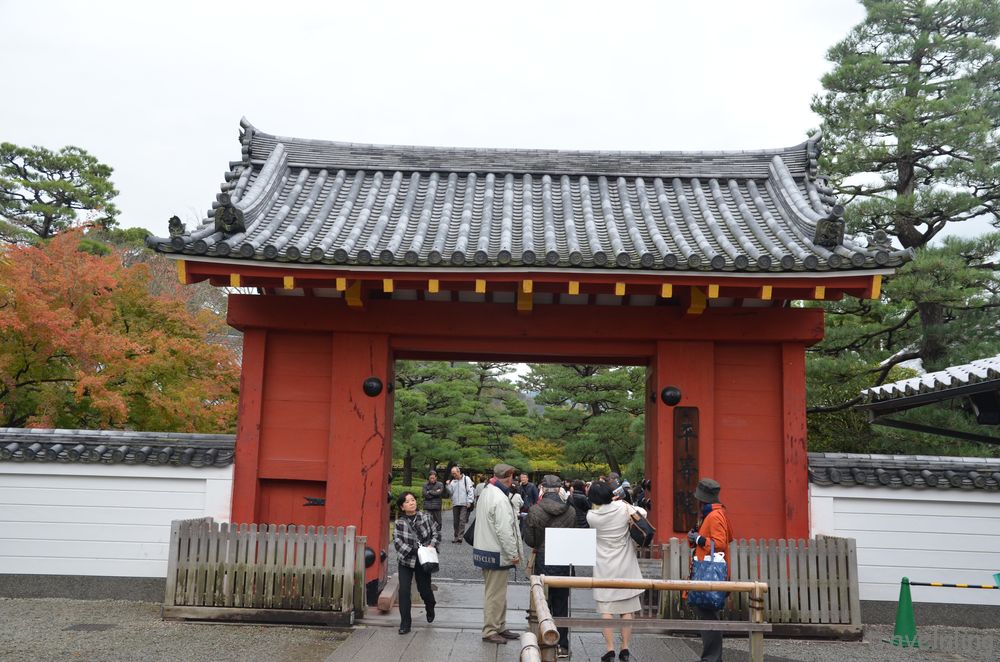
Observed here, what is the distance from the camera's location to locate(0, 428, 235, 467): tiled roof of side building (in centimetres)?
930

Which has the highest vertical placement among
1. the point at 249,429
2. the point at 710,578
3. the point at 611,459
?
the point at 249,429

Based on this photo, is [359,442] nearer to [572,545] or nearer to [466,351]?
[466,351]

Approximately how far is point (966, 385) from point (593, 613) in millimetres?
4898

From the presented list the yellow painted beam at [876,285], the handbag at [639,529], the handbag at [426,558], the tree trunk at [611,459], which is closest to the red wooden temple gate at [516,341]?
the yellow painted beam at [876,285]

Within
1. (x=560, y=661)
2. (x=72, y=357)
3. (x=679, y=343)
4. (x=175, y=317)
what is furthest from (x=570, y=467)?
(x=560, y=661)

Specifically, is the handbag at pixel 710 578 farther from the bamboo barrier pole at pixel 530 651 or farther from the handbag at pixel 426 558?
the bamboo barrier pole at pixel 530 651

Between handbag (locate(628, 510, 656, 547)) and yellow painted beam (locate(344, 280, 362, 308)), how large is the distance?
3.97m

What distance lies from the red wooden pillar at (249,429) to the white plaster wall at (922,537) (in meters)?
6.78

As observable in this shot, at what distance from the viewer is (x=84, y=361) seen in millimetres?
13984

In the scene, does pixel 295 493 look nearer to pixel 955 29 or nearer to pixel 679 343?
pixel 679 343

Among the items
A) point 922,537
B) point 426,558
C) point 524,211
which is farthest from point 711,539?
point 524,211

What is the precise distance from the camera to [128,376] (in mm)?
14188

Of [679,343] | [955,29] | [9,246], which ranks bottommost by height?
[679,343]

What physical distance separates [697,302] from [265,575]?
556 centimetres
